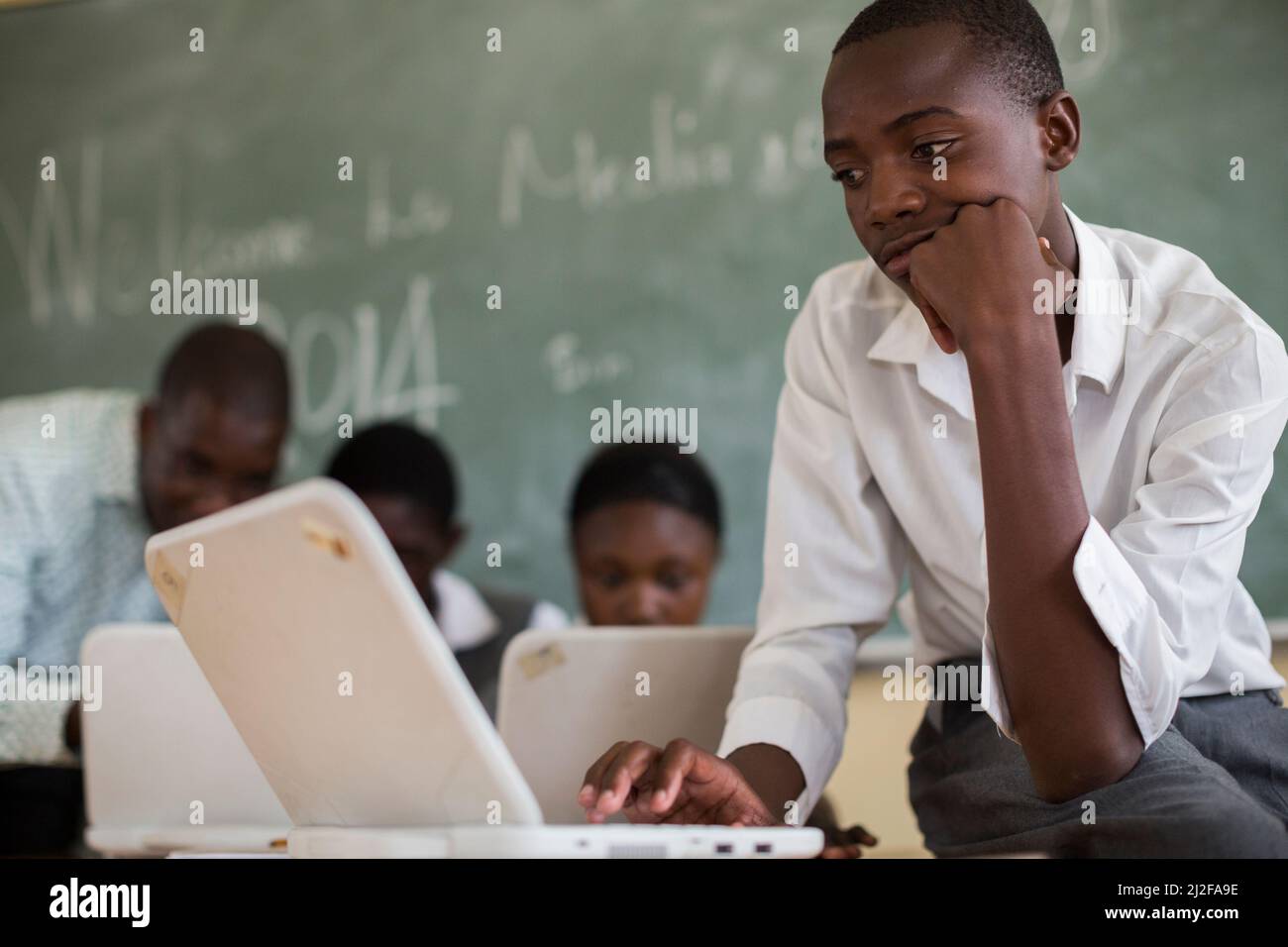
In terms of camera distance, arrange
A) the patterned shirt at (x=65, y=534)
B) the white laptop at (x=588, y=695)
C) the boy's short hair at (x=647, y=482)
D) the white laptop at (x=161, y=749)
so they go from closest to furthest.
Answer: the white laptop at (x=588, y=695)
the white laptop at (x=161, y=749)
the patterned shirt at (x=65, y=534)
the boy's short hair at (x=647, y=482)

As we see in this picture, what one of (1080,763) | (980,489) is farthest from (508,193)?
(1080,763)

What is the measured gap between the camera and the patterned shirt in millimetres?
2398

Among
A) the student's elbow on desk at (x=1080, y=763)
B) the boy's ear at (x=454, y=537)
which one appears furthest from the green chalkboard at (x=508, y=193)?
the student's elbow on desk at (x=1080, y=763)

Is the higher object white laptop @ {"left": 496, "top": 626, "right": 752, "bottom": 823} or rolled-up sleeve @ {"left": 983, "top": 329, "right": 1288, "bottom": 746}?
rolled-up sleeve @ {"left": 983, "top": 329, "right": 1288, "bottom": 746}

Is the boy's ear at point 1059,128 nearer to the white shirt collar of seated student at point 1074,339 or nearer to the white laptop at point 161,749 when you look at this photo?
the white shirt collar of seated student at point 1074,339

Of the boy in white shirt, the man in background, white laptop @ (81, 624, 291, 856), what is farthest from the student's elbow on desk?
the man in background

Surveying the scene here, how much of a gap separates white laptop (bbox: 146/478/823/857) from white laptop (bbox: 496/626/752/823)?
16.9 inches

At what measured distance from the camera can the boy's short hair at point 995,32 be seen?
1171mm

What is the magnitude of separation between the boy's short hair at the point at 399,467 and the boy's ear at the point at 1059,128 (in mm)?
1774

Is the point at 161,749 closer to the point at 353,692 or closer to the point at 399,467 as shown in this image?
the point at 353,692

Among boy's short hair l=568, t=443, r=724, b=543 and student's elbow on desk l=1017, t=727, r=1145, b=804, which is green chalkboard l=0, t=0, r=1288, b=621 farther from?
student's elbow on desk l=1017, t=727, r=1145, b=804

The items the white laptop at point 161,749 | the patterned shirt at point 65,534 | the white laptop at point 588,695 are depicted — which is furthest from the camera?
the patterned shirt at point 65,534

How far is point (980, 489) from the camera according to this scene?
124 cm

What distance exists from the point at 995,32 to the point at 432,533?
1.81m
